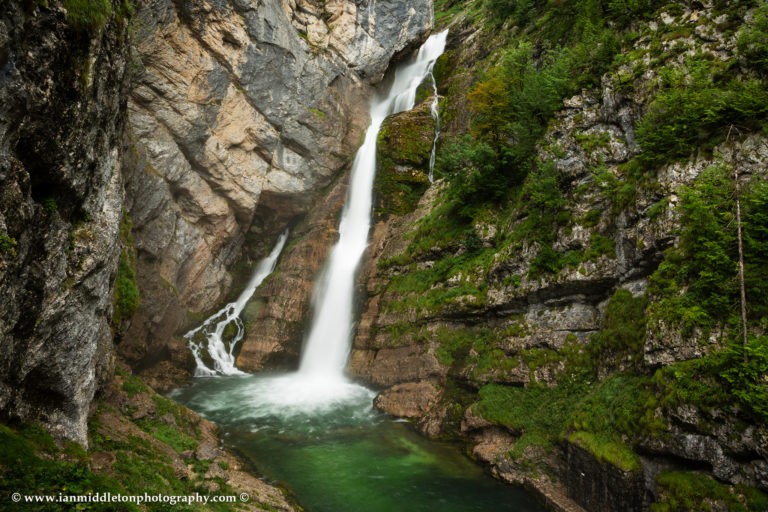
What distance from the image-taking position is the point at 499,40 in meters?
29.8

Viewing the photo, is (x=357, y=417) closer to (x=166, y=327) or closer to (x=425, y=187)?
(x=166, y=327)

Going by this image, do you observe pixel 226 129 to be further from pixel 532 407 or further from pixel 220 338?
pixel 532 407

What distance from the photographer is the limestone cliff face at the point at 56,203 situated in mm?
5965

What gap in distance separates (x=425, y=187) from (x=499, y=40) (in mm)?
12535

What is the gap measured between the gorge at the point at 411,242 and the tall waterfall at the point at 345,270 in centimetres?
46

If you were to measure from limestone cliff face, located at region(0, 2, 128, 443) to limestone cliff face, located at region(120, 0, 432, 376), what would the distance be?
1101 centimetres

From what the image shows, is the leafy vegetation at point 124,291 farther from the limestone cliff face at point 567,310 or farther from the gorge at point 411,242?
the limestone cliff face at point 567,310

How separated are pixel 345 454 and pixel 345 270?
40.6ft

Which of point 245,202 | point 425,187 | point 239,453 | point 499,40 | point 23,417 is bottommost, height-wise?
point 239,453

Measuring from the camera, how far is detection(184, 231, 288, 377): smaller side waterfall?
75.6ft

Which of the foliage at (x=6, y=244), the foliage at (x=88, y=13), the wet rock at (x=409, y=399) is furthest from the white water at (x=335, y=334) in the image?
the foliage at (x=88, y=13)

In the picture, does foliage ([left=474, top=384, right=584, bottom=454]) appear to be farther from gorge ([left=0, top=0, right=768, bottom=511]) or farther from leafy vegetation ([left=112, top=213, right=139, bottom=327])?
leafy vegetation ([left=112, top=213, right=139, bottom=327])

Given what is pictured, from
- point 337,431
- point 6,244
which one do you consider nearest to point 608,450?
point 337,431

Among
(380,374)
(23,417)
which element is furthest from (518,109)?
(23,417)
